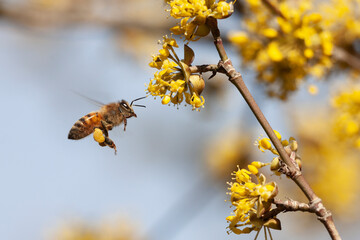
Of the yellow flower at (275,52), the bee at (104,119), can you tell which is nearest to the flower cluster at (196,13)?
the bee at (104,119)

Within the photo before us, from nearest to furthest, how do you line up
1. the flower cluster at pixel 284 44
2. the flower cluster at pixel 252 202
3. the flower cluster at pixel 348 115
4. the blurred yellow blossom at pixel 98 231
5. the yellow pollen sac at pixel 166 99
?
the flower cluster at pixel 252 202, the yellow pollen sac at pixel 166 99, the flower cluster at pixel 284 44, the flower cluster at pixel 348 115, the blurred yellow blossom at pixel 98 231

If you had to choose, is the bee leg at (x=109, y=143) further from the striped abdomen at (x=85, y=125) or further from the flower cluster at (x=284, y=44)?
the flower cluster at (x=284, y=44)

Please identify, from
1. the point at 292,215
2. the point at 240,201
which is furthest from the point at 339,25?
the point at 292,215

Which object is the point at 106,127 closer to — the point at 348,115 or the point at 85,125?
the point at 85,125

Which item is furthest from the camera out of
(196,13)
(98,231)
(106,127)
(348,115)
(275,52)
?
(98,231)

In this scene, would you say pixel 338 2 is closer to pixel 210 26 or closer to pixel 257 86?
pixel 257 86

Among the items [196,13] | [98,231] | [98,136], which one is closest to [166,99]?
[196,13]

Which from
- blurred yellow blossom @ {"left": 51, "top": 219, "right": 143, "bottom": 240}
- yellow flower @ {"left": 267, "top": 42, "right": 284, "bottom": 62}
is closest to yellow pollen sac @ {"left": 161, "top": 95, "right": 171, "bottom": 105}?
yellow flower @ {"left": 267, "top": 42, "right": 284, "bottom": 62}
